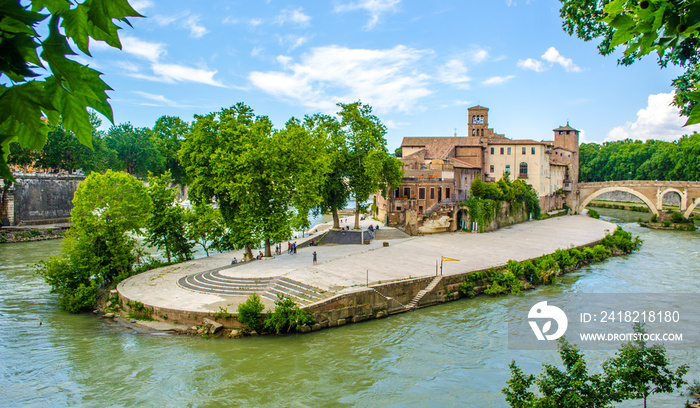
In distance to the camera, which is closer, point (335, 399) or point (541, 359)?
point (335, 399)

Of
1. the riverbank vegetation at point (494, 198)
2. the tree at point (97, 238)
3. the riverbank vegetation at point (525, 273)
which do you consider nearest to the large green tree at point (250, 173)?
the tree at point (97, 238)

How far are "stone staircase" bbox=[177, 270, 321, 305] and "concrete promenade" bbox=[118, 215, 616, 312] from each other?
279mm

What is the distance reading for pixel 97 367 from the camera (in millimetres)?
14992

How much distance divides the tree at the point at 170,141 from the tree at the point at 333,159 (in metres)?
29.0

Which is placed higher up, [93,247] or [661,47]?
[661,47]

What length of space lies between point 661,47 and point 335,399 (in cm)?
1228

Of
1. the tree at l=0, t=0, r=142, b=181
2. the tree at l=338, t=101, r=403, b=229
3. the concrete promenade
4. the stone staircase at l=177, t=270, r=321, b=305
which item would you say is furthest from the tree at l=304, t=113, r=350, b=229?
the tree at l=0, t=0, r=142, b=181

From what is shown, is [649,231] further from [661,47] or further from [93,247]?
[661,47]

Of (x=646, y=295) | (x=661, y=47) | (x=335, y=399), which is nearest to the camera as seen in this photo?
(x=661, y=47)

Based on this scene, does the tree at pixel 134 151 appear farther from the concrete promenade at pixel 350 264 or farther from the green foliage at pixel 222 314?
the green foliage at pixel 222 314

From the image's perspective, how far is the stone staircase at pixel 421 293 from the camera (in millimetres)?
21694

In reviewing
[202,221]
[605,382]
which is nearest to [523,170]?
[202,221]

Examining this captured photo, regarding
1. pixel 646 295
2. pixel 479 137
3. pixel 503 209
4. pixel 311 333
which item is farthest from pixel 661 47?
pixel 479 137

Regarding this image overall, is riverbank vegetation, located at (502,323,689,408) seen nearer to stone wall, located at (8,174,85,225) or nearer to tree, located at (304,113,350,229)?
tree, located at (304,113,350,229)
